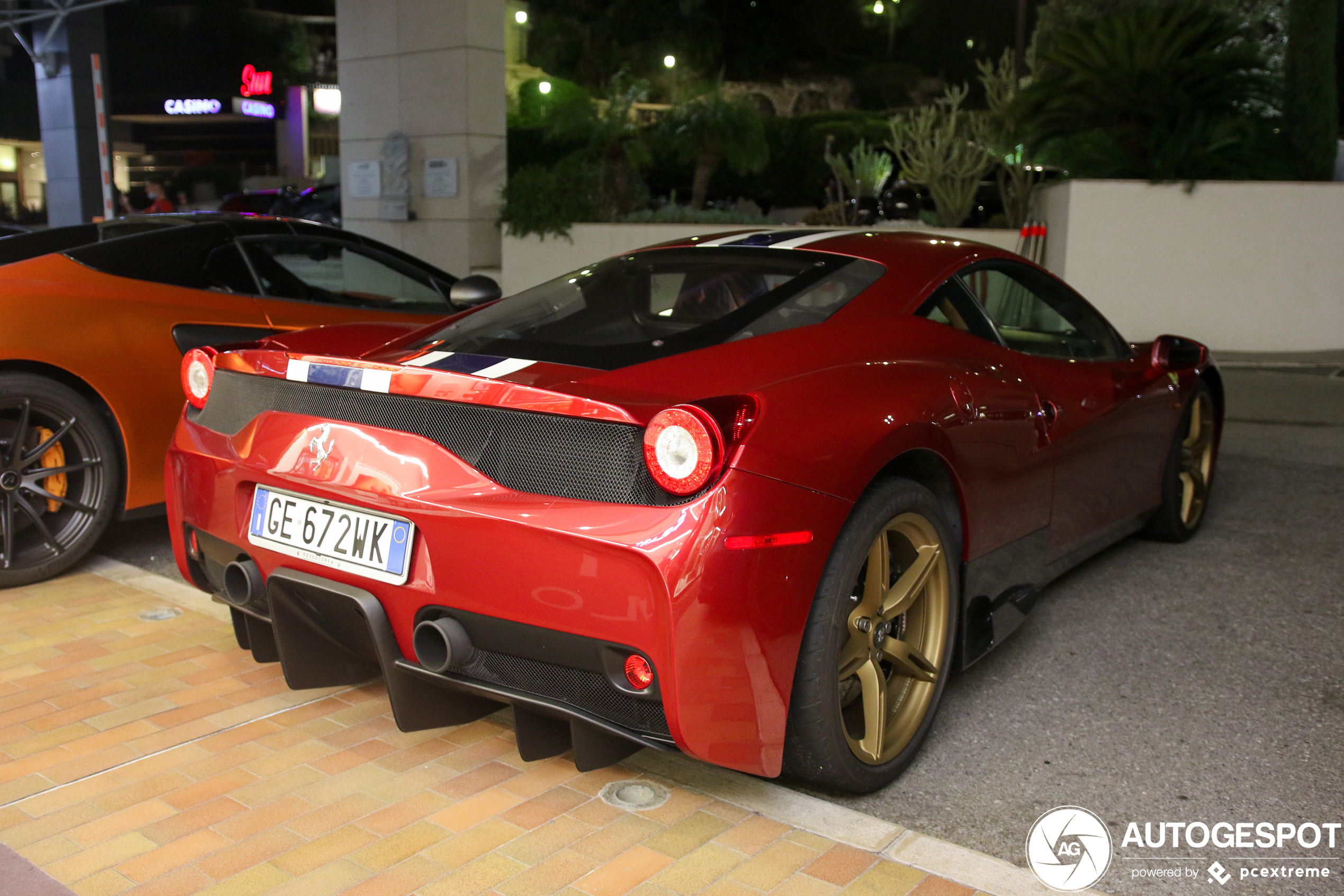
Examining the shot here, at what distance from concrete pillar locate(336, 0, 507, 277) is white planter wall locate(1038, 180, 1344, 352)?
645cm

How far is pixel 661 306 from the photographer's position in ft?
10.2

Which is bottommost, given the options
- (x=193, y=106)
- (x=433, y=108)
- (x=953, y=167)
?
(x=953, y=167)

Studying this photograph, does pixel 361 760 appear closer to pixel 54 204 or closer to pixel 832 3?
pixel 54 204

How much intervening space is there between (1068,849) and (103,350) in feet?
11.6

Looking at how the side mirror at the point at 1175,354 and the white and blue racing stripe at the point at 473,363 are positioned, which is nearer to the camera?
the white and blue racing stripe at the point at 473,363

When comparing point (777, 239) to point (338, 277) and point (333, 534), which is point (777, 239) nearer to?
point (333, 534)

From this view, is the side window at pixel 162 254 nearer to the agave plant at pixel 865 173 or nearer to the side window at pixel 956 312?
the side window at pixel 956 312

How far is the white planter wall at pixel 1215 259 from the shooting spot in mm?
10195

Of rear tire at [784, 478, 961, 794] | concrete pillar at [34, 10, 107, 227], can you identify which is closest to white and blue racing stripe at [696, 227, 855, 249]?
rear tire at [784, 478, 961, 794]

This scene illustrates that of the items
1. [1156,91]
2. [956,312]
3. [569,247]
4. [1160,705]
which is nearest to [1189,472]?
[1160,705]

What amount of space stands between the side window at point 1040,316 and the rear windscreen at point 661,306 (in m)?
0.53

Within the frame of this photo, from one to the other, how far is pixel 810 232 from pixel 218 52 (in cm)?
3772

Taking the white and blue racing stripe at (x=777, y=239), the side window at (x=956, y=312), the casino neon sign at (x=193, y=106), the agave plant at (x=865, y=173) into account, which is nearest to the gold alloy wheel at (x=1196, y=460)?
the side window at (x=956, y=312)

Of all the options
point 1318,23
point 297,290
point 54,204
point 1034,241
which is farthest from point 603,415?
point 54,204
